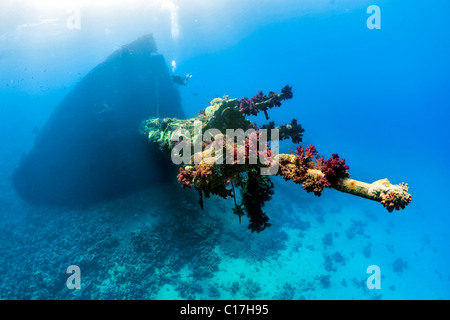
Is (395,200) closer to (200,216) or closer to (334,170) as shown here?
(334,170)

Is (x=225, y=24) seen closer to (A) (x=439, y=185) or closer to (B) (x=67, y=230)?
(B) (x=67, y=230)

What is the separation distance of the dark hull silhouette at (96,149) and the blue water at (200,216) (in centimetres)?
93

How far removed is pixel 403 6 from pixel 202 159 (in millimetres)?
89983

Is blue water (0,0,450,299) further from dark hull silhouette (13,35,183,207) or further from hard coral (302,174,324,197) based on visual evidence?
hard coral (302,174,324,197)

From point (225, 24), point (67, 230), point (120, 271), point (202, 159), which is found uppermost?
point (225, 24)

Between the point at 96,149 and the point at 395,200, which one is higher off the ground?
the point at 96,149

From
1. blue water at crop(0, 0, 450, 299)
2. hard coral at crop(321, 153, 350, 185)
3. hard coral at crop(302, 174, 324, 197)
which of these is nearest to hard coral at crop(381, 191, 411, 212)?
hard coral at crop(321, 153, 350, 185)

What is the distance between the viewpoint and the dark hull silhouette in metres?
12.8

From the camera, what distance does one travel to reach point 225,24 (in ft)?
217

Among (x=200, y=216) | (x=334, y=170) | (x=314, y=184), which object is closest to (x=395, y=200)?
(x=334, y=170)

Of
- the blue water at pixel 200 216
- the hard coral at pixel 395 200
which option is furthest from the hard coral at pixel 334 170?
the blue water at pixel 200 216

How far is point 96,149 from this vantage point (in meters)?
12.9

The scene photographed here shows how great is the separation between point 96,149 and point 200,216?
7255 mm
